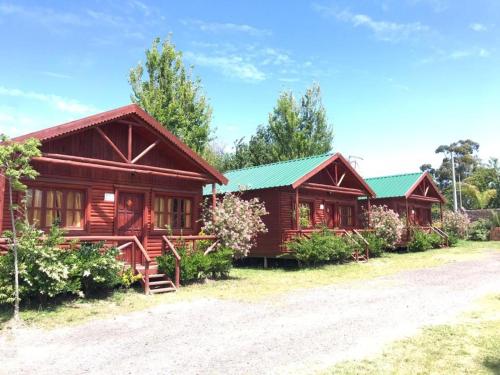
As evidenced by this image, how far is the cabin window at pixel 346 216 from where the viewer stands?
920 inches

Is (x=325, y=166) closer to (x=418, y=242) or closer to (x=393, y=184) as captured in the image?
(x=418, y=242)

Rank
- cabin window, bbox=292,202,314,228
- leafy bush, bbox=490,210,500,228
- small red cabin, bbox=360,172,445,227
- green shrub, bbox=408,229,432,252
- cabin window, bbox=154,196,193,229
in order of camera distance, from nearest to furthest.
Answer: cabin window, bbox=154,196,193,229 → cabin window, bbox=292,202,314,228 → green shrub, bbox=408,229,432,252 → small red cabin, bbox=360,172,445,227 → leafy bush, bbox=490,210,500,228

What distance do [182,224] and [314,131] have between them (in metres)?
27.7

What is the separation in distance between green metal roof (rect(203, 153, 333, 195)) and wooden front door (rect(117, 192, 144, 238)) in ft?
17.0

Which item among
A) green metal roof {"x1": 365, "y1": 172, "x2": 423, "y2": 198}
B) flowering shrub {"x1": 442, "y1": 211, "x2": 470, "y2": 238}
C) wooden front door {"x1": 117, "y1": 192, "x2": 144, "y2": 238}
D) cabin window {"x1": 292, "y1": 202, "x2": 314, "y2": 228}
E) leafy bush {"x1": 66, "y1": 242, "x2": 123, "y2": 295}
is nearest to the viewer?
leafy bush {"x1": 66, "y1": 242, "x2": 123, "y2": 295}

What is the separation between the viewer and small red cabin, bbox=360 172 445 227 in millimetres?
27000

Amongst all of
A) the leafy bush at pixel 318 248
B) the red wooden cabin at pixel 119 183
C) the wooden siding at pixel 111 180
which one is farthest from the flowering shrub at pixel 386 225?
the wooden siding at pixel 111 180

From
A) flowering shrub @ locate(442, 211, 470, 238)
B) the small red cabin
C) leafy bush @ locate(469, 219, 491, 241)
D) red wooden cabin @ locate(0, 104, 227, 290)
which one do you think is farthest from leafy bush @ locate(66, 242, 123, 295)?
leafy bush @ locate(469, 219, 491, 241)

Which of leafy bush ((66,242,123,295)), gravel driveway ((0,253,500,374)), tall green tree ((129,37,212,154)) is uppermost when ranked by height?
tall green tree ((129,37,212,154))

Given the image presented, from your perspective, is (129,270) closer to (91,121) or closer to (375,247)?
(91,121)

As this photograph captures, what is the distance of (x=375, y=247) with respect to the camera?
21.3 meters

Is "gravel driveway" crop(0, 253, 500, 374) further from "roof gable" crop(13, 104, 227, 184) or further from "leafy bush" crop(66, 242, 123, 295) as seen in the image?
"roof gable" crop(13, 104, 227, 184)

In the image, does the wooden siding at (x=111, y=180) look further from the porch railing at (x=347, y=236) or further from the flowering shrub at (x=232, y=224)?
the porch railing at (x=347, y=236)

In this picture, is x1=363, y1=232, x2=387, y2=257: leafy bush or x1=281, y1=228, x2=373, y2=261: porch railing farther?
x1=363, y1=232, x2=387, y2=257: leafy bush
